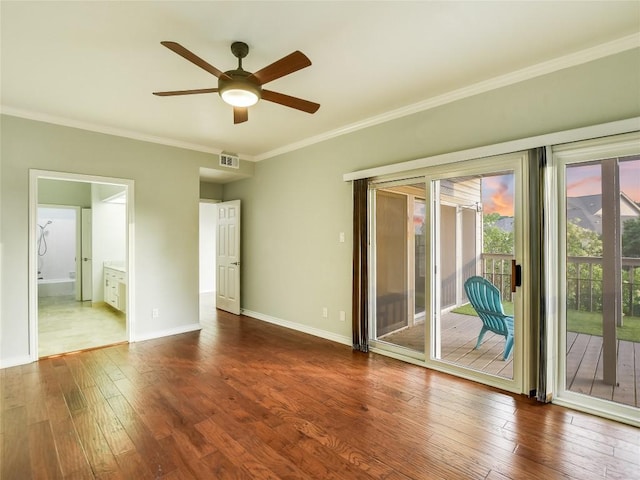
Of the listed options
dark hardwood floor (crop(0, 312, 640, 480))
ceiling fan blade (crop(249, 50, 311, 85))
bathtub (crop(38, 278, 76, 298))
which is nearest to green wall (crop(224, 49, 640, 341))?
dark hardwood floor (crop(0, 312, 640, 480))

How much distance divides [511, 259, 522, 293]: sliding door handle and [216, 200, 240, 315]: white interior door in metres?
4.41

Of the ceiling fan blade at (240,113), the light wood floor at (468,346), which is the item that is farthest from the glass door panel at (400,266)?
the ceiling fan blade at (240,113)

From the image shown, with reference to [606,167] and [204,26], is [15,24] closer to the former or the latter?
[204,26]

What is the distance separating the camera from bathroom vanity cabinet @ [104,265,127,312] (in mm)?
6020

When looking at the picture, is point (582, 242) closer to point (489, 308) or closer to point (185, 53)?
point (489, 308)

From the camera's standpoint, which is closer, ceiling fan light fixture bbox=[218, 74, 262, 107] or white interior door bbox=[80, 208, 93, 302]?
ceiling fan light fixture bbox=[218, 74, 262, 107]

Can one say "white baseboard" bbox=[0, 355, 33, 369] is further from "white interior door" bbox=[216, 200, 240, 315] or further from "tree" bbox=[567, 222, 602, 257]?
"tree" bbox=[567, 222, 602, 257]

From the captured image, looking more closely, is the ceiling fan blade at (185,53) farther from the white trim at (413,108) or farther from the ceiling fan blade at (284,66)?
the white trim at (413,108)

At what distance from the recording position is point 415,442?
2.20 meters

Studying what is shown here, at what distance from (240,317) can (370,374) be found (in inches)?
124

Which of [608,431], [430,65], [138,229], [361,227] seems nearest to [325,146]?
[361,227]

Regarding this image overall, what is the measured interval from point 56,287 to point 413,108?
1022 centimetres

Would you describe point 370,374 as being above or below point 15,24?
below

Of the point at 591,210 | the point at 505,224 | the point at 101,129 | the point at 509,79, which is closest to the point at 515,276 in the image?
the point at 505,224
